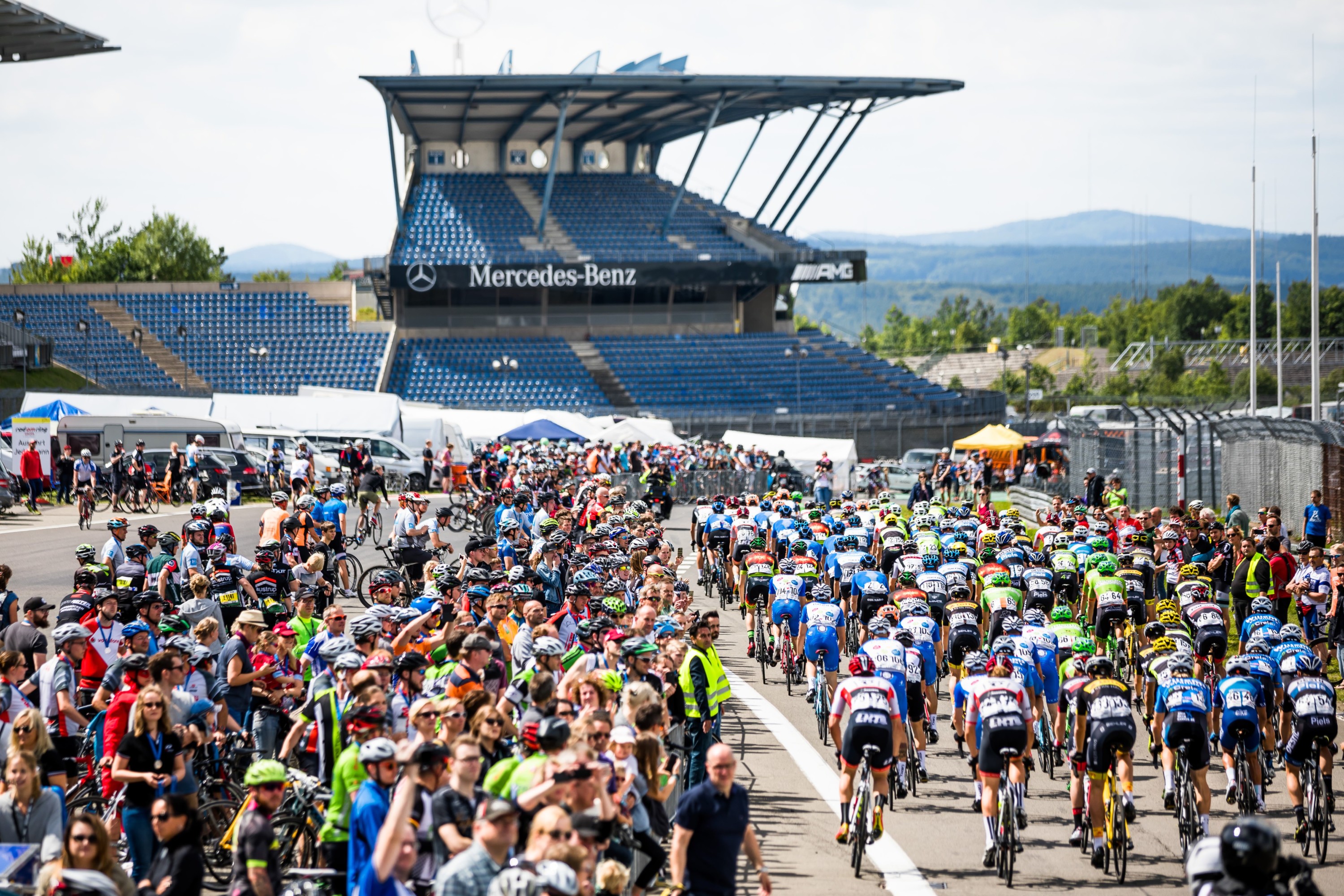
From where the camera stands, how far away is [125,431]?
35938mm

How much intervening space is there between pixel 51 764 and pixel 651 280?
5861cm

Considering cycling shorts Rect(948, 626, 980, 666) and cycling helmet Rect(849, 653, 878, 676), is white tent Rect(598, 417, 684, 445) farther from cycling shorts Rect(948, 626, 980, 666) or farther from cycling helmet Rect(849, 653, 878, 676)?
cycling helmet Rect(849, 653, 878, 676)

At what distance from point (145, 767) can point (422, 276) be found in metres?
57.7

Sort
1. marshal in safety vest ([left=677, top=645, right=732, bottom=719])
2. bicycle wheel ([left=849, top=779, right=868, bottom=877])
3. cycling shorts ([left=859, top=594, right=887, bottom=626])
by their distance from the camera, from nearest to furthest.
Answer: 1. bicycle wheel ([left=849, top=779, right=868, bottom=877])
2. marshal in safety vest ([left=677, top=645, right=732, bottom=719])
3. cycling shorts ([left=859, top=594, right=887, bottom=626])

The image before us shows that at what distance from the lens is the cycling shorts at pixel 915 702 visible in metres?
13.1

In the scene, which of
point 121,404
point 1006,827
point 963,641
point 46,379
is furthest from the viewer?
point 46,379

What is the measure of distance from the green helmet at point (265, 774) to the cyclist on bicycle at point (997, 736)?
5.39 meters

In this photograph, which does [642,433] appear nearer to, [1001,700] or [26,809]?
[1001,700]

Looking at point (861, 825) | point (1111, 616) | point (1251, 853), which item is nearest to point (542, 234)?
point (1111, 616)

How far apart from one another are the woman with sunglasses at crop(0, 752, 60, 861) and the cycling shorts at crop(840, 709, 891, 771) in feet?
17.8

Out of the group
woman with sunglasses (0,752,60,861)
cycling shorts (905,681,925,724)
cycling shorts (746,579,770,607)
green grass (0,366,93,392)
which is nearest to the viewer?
woman with sunglasses (0,752,60,861)

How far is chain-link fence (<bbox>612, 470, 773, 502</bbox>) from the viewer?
41.2 metres

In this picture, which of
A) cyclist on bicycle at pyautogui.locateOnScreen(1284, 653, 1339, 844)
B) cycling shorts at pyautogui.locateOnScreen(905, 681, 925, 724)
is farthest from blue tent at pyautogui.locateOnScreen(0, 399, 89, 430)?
cyclist on bicycle at pyautogui.locateOnScreen(1284, 653, 1339, 844)

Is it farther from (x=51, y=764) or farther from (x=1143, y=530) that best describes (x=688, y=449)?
(x=51, y=764)
